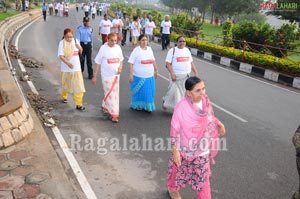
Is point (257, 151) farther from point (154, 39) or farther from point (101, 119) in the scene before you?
point (154, 39)

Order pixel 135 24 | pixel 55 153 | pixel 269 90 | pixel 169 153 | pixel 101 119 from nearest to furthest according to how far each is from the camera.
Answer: pixel 55 153, pixel 169 153, pixel 101 119, pixel 269 90, pixel 135 24

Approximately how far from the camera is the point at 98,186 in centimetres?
443

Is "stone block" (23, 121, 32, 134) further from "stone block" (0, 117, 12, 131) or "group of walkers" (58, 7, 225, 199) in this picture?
"group of walkers" (58, 7, 225, 199)

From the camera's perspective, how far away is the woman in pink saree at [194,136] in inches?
144

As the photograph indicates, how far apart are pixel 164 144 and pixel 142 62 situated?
6.56 feet

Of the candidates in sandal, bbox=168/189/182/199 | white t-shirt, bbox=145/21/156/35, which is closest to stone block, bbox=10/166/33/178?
sandal, bbox=168/189/182/199

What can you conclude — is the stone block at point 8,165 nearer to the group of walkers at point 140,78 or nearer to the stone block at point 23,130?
the stone block at point 23,130

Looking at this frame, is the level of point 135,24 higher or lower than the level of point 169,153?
higher

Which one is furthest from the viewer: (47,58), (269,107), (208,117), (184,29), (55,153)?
(184,29)

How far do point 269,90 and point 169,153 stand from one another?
6434 millimetres

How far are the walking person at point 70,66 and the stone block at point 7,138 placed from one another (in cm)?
233

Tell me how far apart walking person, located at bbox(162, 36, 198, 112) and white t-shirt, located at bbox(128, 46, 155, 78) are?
383mm

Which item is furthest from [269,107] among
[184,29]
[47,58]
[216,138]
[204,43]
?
[184,29]

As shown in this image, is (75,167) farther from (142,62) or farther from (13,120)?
(142,62)
